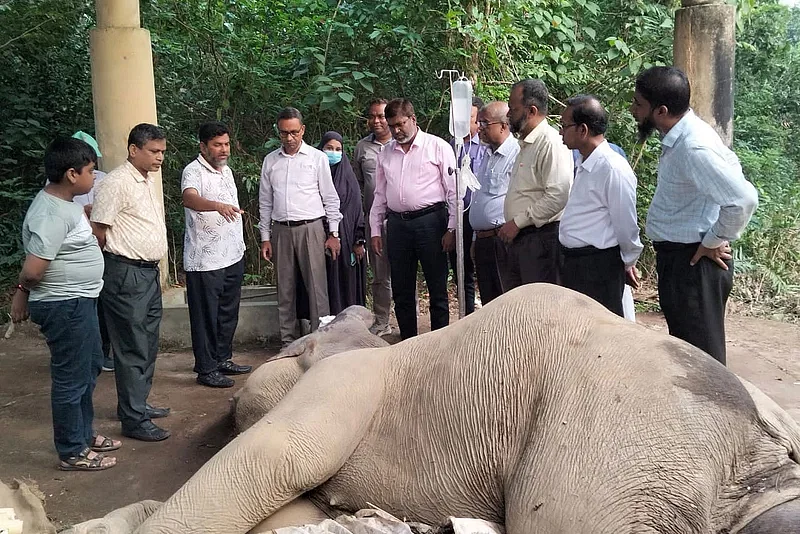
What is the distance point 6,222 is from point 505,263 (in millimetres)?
7009

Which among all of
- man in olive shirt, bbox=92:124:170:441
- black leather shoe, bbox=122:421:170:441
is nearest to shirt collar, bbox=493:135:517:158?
man in olive shirt, bbox=92:124:170:441

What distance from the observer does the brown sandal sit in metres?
4.21

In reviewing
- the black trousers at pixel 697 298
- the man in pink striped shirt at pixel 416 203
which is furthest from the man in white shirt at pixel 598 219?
the man in pink striped shirt at pixel 416 203

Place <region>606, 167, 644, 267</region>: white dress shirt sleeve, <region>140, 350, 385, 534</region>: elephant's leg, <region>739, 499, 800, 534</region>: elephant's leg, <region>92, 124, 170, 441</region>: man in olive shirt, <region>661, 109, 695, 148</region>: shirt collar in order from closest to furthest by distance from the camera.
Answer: <region>739, 499, 800, 534</region>: elephant's leg
<region>140, 350, 385, 534</region>: elephant's leg
<region>661, 109, 695, 148</region>: shirt collar
<region>606, 167, 644, 267</region>: white dress shirt sleeve
<region>92, 124, 170, 441</region>: man in olive shirt

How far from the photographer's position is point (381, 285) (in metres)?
7.29

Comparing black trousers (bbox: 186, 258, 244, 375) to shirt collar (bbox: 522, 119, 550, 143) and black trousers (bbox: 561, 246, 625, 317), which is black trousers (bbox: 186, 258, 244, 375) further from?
black trousers (bbox: 561, 246, 625, 317)

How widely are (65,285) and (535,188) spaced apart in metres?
2.96

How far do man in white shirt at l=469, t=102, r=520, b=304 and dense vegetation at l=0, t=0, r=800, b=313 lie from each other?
8.13 ft

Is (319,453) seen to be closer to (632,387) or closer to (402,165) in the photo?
(632,387)

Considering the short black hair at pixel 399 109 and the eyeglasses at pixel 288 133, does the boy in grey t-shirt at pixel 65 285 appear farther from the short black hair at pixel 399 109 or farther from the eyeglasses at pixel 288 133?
the short black hair at pixel 399 109

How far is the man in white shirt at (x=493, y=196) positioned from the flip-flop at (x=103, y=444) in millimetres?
2883

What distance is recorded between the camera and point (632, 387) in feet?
7.04

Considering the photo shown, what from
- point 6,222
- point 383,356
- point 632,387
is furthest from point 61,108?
point 632,387

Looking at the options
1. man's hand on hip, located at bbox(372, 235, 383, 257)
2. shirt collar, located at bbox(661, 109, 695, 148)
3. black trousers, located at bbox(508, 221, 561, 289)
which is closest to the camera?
shirt collar, located at bbox(661, 109, 695, 148)
